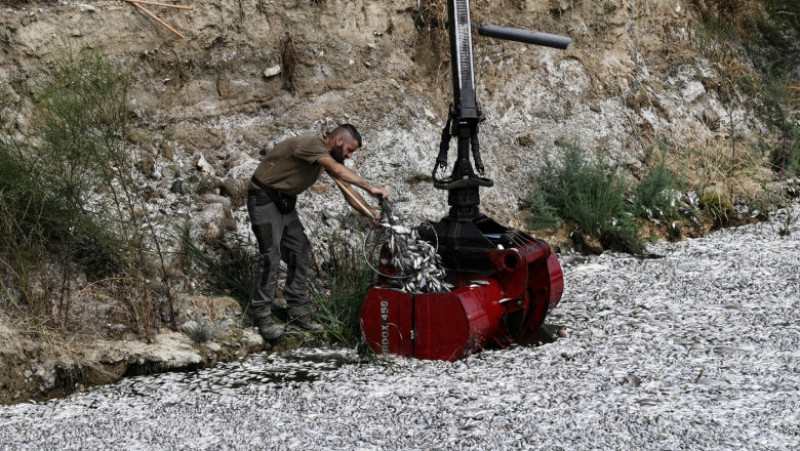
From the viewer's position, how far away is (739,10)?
38.2 feet

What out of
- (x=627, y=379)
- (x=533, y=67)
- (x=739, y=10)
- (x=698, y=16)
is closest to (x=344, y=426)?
(x=627, y=379)

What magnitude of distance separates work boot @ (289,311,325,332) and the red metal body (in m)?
0.58

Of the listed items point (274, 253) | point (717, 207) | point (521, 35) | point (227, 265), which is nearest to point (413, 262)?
point (274, 253)

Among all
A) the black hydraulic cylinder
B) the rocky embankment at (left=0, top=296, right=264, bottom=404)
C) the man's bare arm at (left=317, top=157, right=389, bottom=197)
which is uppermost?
the black hydraulic cylinder

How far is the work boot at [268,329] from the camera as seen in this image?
18.5 feet

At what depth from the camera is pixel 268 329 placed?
223 inches

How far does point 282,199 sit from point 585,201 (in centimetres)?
327

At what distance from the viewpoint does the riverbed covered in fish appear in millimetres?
4125

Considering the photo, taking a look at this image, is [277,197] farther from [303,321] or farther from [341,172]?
[303,321]

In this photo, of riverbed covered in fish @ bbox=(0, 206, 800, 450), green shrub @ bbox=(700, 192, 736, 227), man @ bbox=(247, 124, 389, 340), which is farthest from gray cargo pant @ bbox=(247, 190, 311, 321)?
green shrub @ bbox=(700, 192, 736, 227)

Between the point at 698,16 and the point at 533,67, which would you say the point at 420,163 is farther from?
the point at 698,16

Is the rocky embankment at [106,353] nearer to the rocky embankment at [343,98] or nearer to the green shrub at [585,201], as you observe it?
the rocky embankment at [343,98]

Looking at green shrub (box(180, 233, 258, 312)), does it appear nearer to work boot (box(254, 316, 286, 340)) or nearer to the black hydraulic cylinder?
work boot (box(254, 316, 286, 340))

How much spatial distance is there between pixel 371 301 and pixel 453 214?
2.62ft
